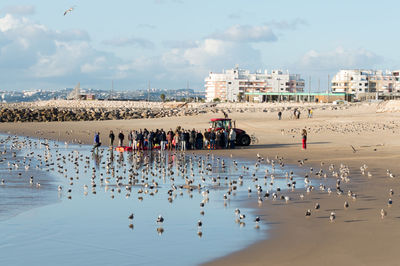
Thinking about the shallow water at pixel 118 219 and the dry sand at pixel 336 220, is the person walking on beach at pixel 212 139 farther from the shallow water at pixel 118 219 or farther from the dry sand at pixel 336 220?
the shallow water at pixel 118 219

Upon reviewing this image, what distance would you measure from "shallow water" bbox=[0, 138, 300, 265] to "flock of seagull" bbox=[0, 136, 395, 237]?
0.08 meters

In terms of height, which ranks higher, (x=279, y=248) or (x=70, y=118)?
(x=70, y=118)

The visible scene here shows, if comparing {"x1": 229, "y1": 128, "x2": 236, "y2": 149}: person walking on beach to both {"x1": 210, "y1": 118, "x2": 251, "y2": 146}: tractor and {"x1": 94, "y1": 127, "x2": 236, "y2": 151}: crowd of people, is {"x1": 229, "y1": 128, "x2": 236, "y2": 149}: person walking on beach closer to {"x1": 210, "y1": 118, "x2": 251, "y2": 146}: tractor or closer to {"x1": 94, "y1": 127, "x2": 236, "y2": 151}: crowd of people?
{"x1": 94, "y1": 127, "x2": 236, "y2": 151}: crowd of people

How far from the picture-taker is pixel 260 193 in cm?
2067

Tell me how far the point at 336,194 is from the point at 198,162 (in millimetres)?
11841

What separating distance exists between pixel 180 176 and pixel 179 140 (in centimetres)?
1226

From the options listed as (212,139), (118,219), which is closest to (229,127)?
(212,139)

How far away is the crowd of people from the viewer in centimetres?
3825

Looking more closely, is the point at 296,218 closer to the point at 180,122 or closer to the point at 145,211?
the point at 145,211

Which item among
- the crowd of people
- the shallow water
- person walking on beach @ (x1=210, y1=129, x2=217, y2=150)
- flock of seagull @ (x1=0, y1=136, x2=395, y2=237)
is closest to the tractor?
the crowd of people

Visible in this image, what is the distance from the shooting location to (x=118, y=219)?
17203 millimetres

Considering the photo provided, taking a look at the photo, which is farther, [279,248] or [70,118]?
[70,118]

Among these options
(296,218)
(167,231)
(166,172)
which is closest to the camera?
(167,231)

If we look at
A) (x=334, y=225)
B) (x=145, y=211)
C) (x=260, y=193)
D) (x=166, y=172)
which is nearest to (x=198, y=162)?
(x=166, y=172)
